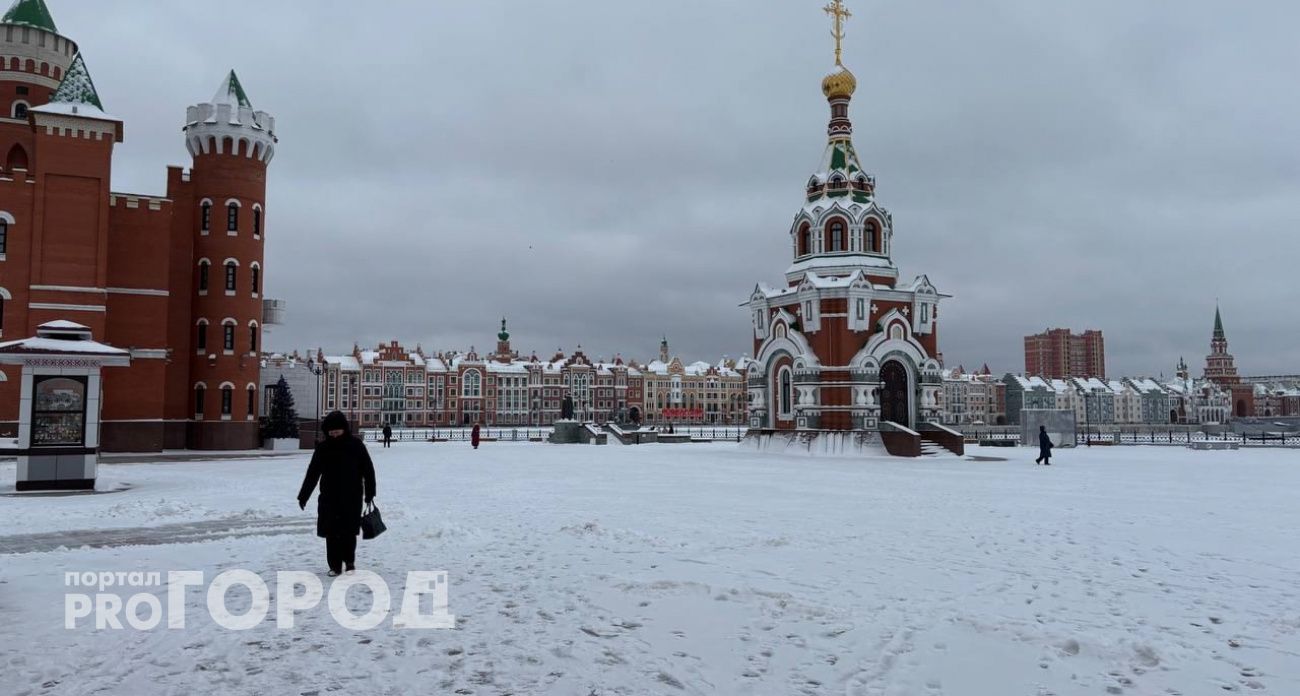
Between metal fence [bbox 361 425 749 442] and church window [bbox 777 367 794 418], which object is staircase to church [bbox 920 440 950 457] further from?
metal fence [bbox 361 425 749 442]

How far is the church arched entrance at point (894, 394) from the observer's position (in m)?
34.3

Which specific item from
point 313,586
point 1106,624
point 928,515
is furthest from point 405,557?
point 928,515

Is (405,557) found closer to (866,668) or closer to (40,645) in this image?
(40,645)

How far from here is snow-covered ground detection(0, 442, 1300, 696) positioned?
540 cm

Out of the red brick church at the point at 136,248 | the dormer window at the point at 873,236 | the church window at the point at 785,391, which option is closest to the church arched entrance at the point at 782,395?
the church window at the point at 785,391

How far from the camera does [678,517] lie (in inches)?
494

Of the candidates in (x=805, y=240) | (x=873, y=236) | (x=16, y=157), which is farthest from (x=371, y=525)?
(x=16, y=157)

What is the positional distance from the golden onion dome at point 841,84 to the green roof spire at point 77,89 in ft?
95.0

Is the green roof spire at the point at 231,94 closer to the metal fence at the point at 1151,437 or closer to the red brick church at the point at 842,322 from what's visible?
the red brick church at the point at 842,322

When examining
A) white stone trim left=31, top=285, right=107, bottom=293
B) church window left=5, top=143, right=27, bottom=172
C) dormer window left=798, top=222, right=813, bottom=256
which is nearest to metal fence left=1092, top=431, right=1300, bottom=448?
dormer window left=798, top=222, right=813, bottom=256

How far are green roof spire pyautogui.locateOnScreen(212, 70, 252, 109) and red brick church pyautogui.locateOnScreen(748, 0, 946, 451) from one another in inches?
935

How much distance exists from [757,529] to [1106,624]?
5216 mm

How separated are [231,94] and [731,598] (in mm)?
36321

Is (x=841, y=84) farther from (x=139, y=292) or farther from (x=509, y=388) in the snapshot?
(x=509, y=388)
